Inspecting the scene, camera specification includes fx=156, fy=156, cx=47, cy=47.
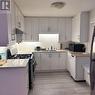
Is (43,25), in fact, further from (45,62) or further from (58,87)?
(58,87)

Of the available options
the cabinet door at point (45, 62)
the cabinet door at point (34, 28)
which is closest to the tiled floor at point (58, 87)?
the cabinet door at point (45, 62)

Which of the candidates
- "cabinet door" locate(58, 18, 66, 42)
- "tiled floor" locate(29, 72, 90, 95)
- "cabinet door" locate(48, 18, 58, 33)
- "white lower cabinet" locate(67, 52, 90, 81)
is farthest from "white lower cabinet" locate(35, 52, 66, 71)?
"white lower cabinet" locate(67, 52, 90, 81)

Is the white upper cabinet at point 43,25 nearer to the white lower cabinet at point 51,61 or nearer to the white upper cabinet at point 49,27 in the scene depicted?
the white upper cabinet at point 49,27

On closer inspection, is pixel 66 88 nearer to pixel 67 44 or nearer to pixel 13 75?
pixel 13 75

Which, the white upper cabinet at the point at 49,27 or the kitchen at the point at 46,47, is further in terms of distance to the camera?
the white upper cabinet at the point at 49,27

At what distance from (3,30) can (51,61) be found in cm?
344

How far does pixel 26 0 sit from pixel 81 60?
2.57 metres

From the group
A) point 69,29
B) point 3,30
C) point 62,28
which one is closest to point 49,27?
point 62,28

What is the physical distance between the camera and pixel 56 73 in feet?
20.3

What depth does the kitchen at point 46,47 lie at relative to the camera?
3.19 meters

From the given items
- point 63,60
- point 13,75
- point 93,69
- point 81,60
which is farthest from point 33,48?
point 93,69

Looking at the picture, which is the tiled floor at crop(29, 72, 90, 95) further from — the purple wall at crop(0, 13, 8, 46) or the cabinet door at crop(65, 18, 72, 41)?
the cabinet door at crop(65, 18, 72, 41)

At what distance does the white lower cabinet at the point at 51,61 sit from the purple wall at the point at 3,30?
10.0 ft

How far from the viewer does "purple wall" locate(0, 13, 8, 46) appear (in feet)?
10.4
